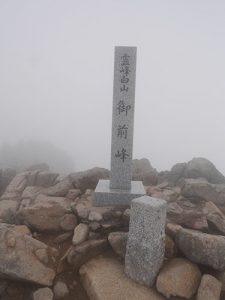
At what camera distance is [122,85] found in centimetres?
796

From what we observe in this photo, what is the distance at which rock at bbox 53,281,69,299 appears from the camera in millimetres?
5383

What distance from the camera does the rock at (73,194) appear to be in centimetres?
874

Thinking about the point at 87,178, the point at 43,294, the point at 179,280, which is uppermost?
the point at 87,178

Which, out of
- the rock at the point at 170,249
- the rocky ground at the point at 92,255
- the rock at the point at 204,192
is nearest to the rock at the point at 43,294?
the rocky ground at the point at 92,255

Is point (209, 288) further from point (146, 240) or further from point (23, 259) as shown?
point (23, 259)

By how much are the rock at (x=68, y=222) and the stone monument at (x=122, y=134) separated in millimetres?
900

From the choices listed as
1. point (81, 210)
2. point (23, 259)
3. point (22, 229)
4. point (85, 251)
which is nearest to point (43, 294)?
point (23, 259)

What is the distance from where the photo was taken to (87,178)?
32.7ft

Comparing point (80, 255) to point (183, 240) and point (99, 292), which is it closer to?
point (99, 292)

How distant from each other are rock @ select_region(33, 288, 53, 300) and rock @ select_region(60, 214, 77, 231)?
1.73 metres

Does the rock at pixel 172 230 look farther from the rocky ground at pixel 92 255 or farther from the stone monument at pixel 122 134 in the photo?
the stone monument at pixel 122 134

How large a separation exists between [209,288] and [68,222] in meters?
3.76

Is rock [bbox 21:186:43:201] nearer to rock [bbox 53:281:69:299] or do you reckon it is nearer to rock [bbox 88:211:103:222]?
rock [bbox 88:211:103:222]

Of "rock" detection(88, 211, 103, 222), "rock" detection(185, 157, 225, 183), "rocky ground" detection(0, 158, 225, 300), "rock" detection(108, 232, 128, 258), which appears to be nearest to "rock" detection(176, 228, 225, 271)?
"rocky ground" detection(0, 158, 225, 300)
